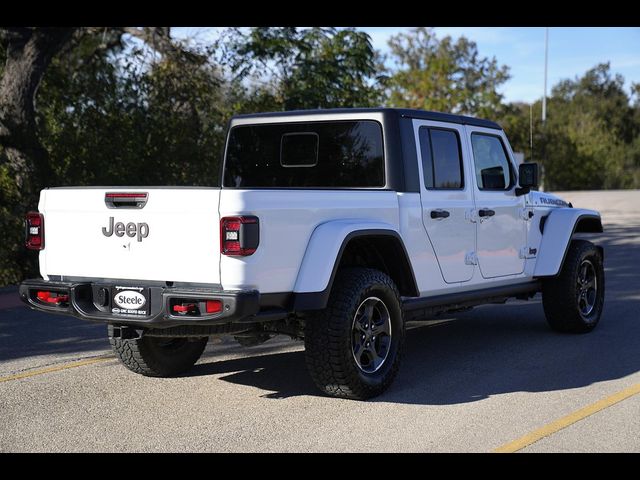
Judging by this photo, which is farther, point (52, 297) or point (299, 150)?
point (299, 150)

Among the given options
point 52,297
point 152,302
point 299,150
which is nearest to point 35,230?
point 52,297

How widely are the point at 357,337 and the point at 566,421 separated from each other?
145 centimetres

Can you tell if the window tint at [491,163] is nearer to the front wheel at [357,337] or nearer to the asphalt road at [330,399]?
the asphalt road at [330,399]

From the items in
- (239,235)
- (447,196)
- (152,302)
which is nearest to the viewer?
(239,235)

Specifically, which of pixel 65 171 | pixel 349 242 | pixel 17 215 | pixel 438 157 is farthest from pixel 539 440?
pixel 65 171

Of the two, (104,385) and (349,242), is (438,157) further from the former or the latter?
(104,385)

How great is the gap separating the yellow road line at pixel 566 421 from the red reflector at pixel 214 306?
173 centimetres

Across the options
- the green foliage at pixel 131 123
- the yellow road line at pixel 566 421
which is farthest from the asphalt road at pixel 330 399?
the green foliage at pixel 131 123

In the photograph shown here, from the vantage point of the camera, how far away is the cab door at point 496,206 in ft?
24.2

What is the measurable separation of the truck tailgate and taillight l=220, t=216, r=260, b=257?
0.20ft

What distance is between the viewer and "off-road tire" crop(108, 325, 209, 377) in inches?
261

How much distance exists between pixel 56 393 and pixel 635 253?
12917 millimetres

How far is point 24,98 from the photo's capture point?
14711mm

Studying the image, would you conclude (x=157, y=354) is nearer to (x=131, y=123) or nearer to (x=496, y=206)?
(x=496, y=206)
